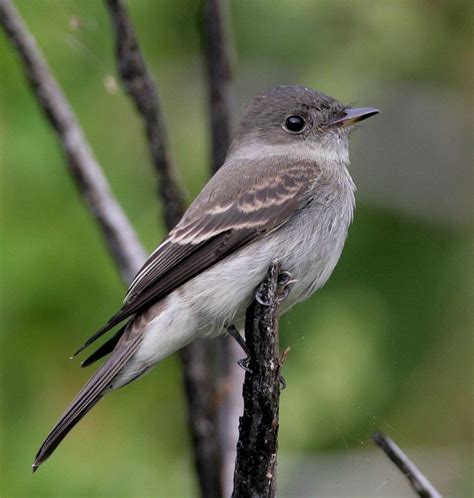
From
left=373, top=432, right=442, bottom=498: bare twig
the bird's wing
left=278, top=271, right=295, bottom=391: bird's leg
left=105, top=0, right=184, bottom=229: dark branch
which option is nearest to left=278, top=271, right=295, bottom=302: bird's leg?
left=278, top=271, right=295, bottom=391: bird's leg

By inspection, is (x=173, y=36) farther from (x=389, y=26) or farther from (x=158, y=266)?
(x=158, y=266)

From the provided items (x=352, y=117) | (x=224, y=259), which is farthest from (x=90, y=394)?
(x=352, y=117)

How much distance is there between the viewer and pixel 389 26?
231 inches

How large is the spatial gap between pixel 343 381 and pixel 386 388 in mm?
293

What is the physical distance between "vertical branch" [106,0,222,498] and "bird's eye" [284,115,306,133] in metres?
0.60

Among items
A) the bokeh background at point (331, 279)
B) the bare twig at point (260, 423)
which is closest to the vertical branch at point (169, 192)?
the bokeh background at point (331, 279)

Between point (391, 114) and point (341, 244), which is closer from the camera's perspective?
point (341, 244)

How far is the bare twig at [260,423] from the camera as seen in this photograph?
10.6 ft

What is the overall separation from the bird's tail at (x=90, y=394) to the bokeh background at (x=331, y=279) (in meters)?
0.89

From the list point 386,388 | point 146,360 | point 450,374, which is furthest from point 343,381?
point 146,360

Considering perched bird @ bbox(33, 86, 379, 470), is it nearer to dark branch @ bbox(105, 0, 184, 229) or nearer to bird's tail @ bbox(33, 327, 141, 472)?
bird's tail @ bbox(33, 327, 141, 472)

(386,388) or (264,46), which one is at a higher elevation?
(264,46)

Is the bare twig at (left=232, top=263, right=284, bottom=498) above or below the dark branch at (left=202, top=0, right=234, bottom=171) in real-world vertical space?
below

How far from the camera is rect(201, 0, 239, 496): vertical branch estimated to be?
495cm
